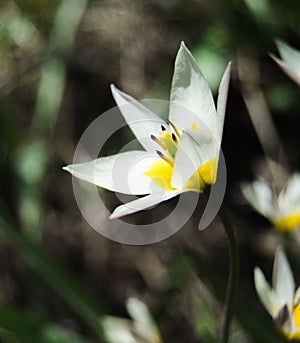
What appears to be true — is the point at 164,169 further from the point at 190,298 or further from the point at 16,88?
the point at 16,88

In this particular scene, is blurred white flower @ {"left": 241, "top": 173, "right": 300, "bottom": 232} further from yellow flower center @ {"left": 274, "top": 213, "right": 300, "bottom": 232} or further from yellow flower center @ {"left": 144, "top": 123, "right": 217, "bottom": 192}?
yellow flower center @ {"left": 144, "top": 123, "right": 217, "bottom": 192}

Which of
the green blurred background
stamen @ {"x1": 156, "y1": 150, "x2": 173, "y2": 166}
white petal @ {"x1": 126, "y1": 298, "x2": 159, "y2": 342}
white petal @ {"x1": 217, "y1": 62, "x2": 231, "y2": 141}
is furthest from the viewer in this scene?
the green blurred background

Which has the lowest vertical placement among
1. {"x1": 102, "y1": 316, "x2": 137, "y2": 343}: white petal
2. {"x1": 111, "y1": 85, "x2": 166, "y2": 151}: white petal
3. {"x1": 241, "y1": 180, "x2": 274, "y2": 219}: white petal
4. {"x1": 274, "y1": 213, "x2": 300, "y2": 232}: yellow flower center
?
{"x1": 102, "y1": 316, "x2": 137, "y2": 343}: white petal

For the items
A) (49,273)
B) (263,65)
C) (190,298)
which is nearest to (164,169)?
(49,273)

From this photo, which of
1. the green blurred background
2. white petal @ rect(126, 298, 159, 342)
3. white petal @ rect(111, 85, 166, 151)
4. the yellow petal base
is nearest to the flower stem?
the yellow petal base

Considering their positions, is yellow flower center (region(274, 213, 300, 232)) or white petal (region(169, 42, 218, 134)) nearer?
white petal (region(169, 42, 218, 134))

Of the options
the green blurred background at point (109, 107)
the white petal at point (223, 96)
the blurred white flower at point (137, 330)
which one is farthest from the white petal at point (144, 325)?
the white petal at point (223, 96)

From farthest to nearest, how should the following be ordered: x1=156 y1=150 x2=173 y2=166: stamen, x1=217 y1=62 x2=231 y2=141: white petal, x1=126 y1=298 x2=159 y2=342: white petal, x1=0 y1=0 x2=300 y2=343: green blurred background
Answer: x1=0 y1=0 x2=300 y2=343: green blurred background
x1=126 y1=298 x2=159 y2=342: white petal
x1=156 y1=150 x2=173 y2=166: stamen
x1=217 y1=62 x2=231 y2=141: white petal

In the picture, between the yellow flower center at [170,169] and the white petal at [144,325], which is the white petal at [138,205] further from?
the white petal at [144,325]
